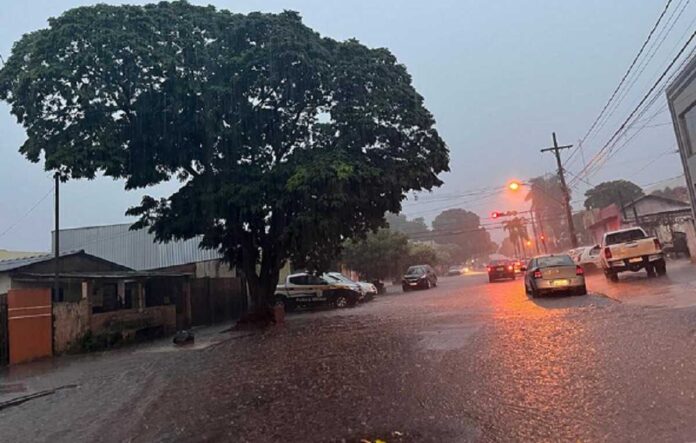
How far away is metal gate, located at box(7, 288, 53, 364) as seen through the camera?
13.7 meters

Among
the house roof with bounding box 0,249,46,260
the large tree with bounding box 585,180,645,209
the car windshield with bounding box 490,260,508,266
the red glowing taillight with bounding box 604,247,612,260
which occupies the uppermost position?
the large tree with bounding box 585,180,645,209

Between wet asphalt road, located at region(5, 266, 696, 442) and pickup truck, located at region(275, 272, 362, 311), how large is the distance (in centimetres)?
1274

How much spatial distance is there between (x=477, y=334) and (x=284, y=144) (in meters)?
10.7

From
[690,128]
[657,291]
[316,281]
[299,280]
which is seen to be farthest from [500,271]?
[657,291]

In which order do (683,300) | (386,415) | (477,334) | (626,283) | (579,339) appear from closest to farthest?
(386,415)
(579,339)
(477,334)
(683,300)
(626,283)

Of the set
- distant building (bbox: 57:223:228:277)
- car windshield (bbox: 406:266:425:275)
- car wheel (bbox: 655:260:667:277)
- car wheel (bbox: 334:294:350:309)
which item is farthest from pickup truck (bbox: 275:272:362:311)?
car wheel (bbox: 655:260:667:277)

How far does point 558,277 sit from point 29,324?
14973 mm

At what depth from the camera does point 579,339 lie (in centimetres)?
880

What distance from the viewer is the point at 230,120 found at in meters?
17.5

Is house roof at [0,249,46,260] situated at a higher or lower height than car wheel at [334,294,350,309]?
higher

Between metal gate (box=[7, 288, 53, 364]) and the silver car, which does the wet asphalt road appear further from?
the silver car

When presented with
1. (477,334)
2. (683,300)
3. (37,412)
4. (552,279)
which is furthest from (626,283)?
(37,412)

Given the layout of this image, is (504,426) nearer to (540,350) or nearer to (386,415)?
(386,415)

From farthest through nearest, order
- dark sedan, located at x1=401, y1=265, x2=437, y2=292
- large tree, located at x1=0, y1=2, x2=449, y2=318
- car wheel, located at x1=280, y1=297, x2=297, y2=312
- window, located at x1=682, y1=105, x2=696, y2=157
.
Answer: dark sedan, located at x1=401, y1=265, x2=437, y2=292
car wheel, located at x1=280, y1=297, x2=297, y2=312
window, located at x1=682, y1=105, x2=696, y2=157
large tree, located at x1=0, y1=2, x2=449, y2=318
